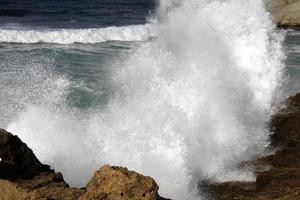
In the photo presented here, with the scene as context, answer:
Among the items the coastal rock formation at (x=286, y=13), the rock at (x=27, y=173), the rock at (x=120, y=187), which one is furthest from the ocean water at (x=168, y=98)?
the coastal rock formation at (x=286, y=13)

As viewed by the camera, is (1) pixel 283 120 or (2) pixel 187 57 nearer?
(1) pixel 283 120

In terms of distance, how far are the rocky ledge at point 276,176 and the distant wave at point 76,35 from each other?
52.0 feet

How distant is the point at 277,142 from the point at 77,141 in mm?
4227

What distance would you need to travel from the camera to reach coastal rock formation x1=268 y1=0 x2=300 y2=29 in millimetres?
→ 29562

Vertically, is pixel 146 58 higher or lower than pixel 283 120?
higher

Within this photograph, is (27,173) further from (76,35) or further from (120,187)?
(76,35)

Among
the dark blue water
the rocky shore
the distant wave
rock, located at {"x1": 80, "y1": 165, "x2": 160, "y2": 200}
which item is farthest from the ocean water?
the dark blue water

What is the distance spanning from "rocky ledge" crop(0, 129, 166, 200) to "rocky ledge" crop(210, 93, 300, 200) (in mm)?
2589

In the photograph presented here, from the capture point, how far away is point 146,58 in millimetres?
15289

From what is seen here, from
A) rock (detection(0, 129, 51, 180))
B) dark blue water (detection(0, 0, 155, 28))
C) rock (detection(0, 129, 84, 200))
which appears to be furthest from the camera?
dark blue water (detection(0, 0, 155, 28))

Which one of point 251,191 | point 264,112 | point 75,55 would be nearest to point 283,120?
point 264,112

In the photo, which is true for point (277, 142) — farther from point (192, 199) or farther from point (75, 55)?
point (75, 55)

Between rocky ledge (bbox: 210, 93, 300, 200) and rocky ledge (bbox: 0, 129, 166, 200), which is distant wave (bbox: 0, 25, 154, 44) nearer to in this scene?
rocky ledge (bbox: 210, 93, 300, 200)

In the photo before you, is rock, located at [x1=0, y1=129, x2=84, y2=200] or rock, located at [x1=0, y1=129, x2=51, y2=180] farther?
rock, located at [x1=0, y1=129, x2=51, y2=180]
